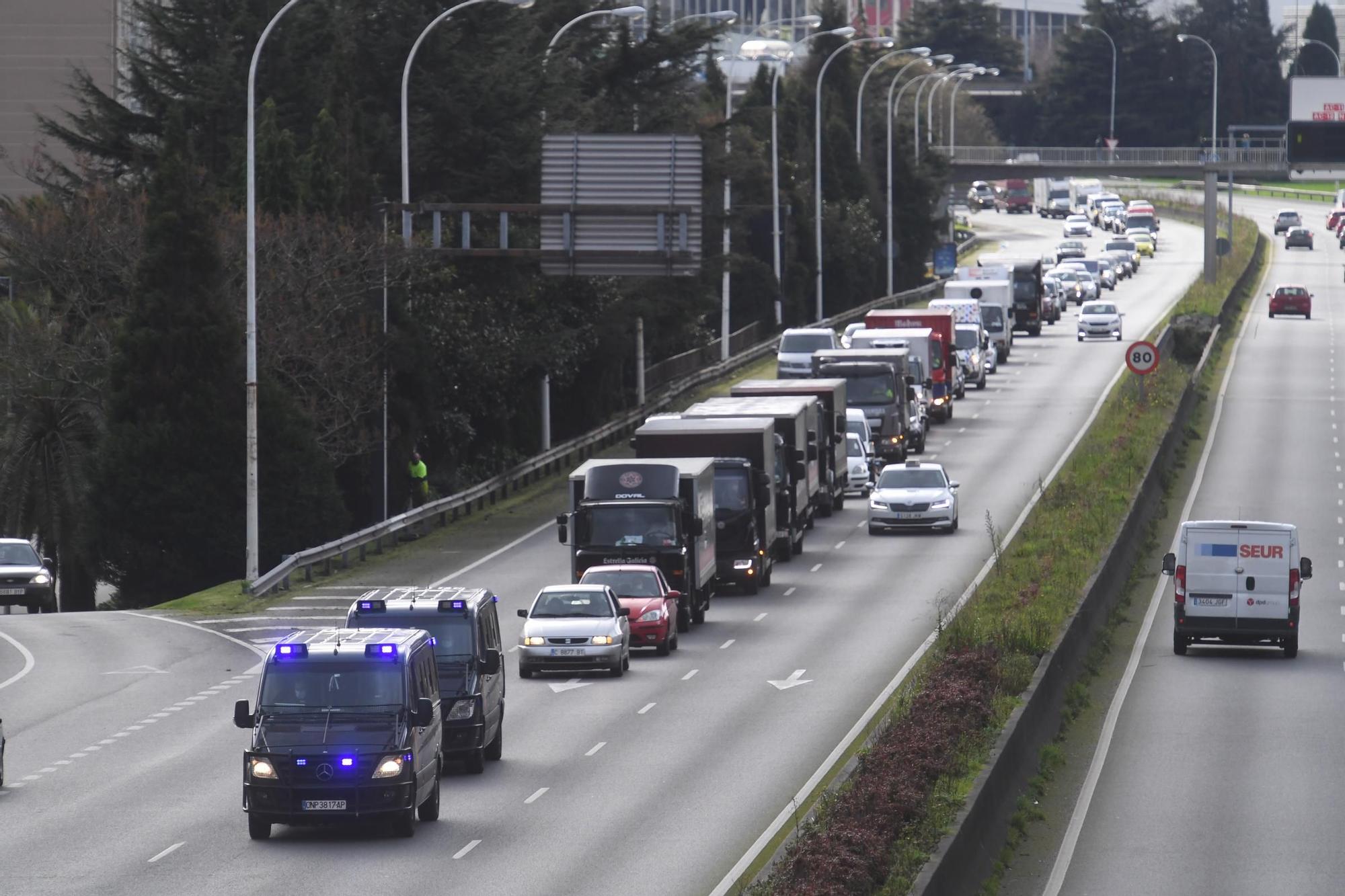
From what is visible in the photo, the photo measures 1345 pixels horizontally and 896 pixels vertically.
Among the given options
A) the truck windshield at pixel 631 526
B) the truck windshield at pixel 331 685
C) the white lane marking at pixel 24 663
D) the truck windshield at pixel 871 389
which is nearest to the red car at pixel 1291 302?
the truck windshield at pixel 871 389

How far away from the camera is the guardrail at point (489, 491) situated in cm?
4391

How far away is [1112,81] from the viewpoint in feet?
604

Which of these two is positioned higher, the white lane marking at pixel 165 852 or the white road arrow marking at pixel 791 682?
the white lane marking at pixel 165 852

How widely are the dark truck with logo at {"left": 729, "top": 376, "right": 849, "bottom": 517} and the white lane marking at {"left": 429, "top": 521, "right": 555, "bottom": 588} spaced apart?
5.15 meters

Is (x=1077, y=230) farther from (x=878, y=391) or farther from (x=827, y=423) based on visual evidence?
(x=827, y=423)

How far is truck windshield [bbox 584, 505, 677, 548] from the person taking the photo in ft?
122

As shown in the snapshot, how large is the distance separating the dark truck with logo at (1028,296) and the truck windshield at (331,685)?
74557 mm

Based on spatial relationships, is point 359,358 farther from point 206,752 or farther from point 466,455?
point 206,752

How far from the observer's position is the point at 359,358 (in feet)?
167

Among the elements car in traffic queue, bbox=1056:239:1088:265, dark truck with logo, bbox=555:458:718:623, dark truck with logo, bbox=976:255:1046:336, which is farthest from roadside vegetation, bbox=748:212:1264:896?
car in traffic queue, bbox=1056:239:1088:265

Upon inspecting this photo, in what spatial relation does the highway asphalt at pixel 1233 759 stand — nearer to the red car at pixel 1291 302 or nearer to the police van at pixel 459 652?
the police van at pixel 459 652

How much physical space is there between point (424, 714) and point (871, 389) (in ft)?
130

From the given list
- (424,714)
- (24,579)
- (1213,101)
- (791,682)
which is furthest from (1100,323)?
(424,714)

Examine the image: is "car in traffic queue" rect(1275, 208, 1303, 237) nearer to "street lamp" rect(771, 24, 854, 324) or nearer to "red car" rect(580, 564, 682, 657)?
"street lamp" rect(771, 24, 854, 324)
